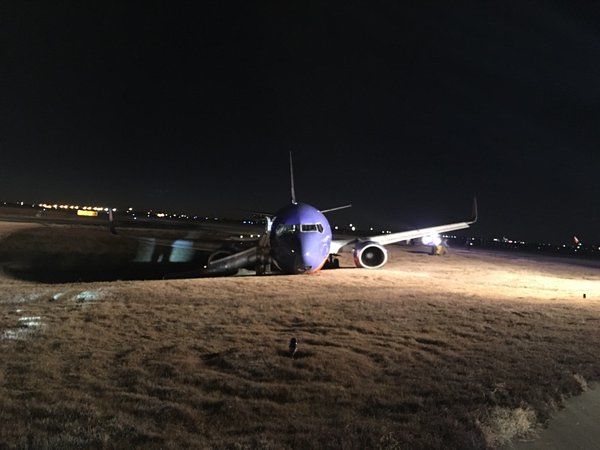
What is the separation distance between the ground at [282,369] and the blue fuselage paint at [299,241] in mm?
7130

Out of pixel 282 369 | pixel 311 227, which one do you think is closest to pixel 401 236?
pixel 311 227

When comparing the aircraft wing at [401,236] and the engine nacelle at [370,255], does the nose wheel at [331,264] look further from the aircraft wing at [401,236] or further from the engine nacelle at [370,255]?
the engine nacelle at [370,255]

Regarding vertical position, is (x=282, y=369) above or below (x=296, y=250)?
below

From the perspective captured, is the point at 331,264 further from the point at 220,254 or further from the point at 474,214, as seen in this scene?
the point at 474,214

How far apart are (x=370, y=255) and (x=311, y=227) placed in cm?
619

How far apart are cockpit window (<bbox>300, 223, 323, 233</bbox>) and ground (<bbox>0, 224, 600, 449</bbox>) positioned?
7702 mm

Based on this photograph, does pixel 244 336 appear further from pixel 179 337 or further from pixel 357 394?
pixel 357 394

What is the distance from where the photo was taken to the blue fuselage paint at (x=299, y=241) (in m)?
22.6

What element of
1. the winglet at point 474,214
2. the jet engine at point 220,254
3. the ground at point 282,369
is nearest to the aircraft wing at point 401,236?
the winglet at point 474,214

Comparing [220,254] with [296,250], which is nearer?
[296,250]

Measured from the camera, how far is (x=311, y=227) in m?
23.3

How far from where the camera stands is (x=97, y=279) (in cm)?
2736

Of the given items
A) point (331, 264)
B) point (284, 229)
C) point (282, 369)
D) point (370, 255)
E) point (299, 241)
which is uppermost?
point (284, 229)

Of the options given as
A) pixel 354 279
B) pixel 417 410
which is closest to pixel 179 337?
pixel 417 410
